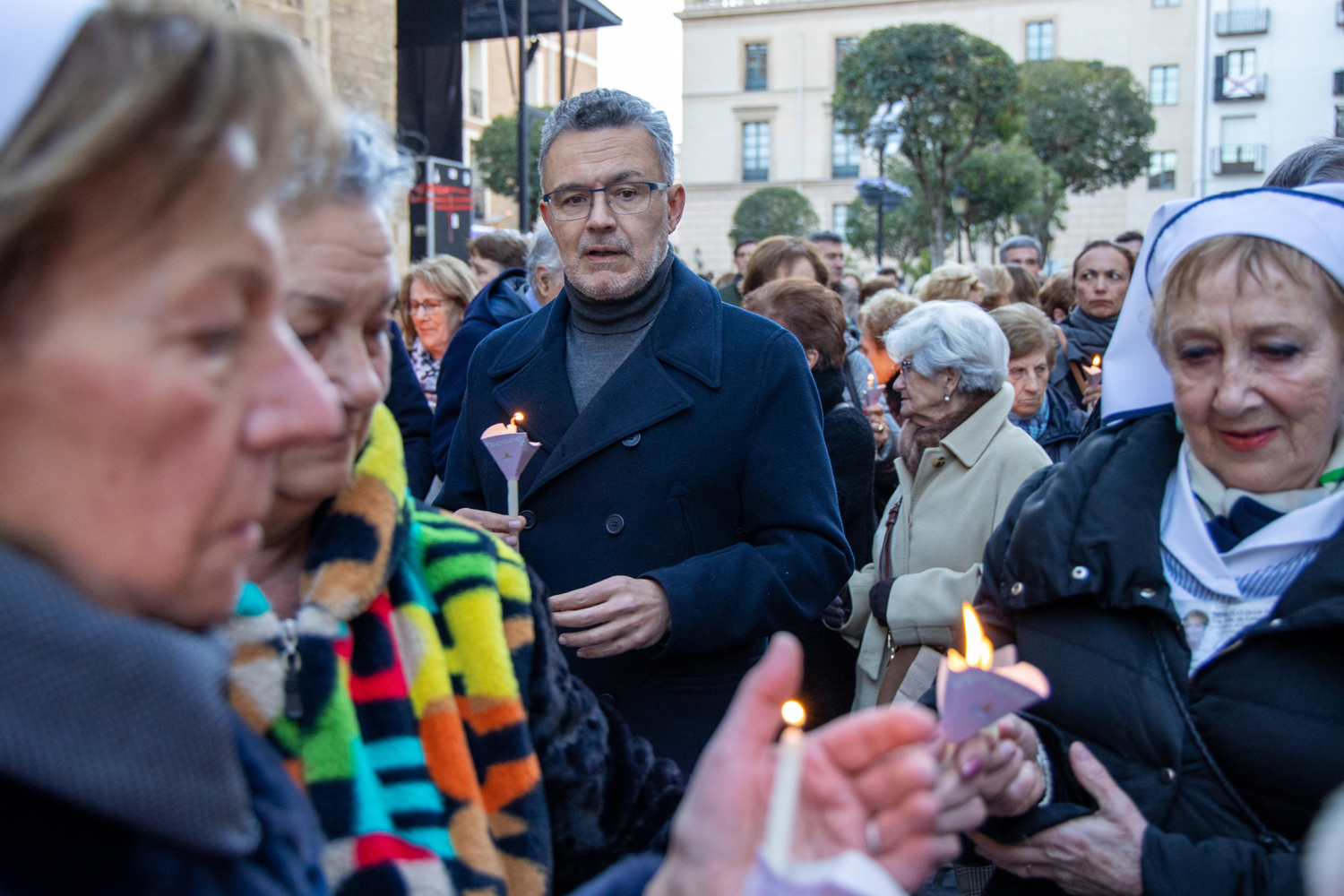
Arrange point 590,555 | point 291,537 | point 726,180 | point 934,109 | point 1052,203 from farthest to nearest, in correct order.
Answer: point 726,180 < point 1052,203 < point 934,109 < point 590,555 < point 291,537

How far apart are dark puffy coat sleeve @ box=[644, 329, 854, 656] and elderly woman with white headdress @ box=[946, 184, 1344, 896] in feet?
1.84

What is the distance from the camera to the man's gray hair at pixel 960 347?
4047 mm

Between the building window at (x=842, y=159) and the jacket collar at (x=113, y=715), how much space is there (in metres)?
53.0

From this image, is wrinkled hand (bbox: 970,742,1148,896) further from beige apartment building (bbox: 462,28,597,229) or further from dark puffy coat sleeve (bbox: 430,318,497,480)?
beige apartment building (bbox: 462,28,597,229)

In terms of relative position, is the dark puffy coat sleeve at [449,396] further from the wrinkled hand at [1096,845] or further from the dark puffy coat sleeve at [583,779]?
the wrinkled hand at [1096,845]

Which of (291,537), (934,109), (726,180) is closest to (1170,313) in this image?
(291,537)

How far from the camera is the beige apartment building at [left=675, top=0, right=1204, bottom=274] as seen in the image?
157 ft

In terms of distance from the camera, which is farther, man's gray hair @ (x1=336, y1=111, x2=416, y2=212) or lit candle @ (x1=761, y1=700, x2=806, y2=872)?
man's gray hair @ (x1=336, y1=111, x2=416, y2=212)

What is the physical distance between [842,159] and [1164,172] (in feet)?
45.9

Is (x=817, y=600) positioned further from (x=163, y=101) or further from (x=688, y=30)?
(x=688, y=30)

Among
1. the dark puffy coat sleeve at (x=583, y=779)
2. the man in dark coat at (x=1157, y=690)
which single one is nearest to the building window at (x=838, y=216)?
the man in dark coat at (x=1157, y=690)

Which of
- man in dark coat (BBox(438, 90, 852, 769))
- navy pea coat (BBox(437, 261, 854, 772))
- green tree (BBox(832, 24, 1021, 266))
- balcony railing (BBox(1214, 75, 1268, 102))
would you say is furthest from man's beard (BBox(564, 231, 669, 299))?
balcony railing (BBox(1214, 75, 1268, 102))

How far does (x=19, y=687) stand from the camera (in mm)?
815

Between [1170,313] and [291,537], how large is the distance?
1.68 metres
